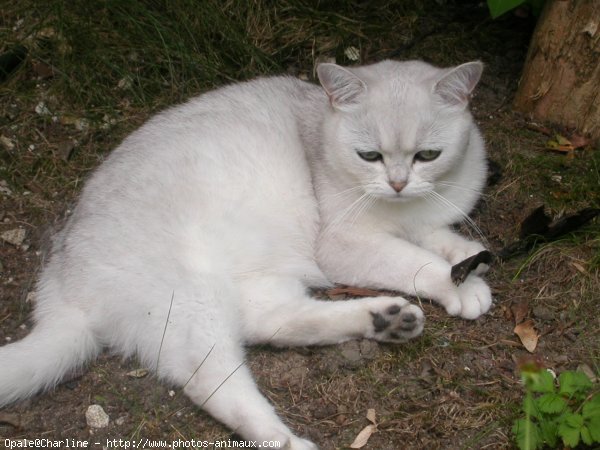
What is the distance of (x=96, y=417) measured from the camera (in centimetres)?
246

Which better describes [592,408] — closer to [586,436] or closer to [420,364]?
[586,436]

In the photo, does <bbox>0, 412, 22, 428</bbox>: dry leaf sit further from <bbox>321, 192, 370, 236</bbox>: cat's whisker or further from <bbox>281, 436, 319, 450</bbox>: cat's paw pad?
<bbox>321, 192, 370, 236</bbox>: cat's whisker

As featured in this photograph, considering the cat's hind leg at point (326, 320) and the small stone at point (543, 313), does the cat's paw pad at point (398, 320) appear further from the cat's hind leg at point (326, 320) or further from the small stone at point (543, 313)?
the small stone at point (543, 313)

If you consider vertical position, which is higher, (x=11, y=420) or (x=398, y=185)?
(x=398, y=185)

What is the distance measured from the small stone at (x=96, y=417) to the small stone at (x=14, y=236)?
1094 millimetres

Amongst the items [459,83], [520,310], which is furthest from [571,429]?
[459,83]

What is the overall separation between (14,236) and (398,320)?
6.16ft

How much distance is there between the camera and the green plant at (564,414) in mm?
2010

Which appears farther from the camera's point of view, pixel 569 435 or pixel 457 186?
pixel 457 186

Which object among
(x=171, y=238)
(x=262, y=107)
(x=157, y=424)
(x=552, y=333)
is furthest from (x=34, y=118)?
(x=552, y=333)

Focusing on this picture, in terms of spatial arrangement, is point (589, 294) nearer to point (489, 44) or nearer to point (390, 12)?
point (489, 44)

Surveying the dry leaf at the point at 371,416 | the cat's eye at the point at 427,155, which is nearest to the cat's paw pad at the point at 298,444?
the dry leaf at the point at 371,416

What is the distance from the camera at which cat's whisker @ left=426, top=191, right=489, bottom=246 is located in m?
2.84

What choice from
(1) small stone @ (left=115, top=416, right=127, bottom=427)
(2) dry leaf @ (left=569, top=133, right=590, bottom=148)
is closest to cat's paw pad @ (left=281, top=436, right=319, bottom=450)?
(1) small stone @ (left=115, top=416, right=127, bottom=427)
